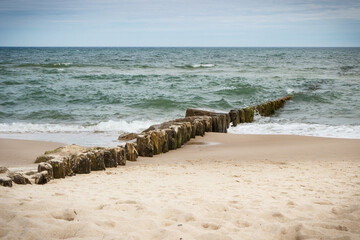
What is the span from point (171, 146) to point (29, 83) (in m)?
18.3

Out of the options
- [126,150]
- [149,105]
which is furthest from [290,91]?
[126,150]

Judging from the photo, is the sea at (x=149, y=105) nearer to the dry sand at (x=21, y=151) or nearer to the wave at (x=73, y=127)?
the wave at (x=73, y=127)

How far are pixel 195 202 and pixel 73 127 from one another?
887 centimetres

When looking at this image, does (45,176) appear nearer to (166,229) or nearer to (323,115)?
(166,229)

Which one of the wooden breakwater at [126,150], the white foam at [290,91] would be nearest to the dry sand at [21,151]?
the wooden breakwater at [126,150]

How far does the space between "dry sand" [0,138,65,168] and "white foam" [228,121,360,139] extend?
5.94m

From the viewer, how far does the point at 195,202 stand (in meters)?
4.00

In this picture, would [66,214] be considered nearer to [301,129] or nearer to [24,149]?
[24,149]

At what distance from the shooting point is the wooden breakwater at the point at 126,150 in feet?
16.9

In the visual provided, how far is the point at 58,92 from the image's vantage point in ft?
63.4

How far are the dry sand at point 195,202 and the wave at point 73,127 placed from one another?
5068 millimetres

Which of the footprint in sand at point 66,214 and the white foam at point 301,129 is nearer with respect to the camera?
the footprint in sand at point 66,214

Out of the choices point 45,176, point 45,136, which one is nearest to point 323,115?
point 45,136

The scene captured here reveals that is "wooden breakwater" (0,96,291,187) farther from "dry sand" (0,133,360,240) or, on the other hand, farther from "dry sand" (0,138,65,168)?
"dry sand" (0,138,65,168)
